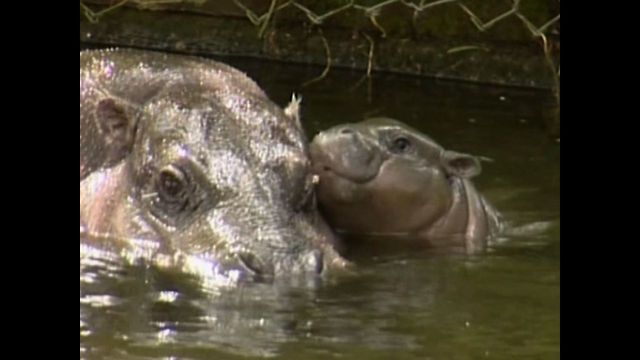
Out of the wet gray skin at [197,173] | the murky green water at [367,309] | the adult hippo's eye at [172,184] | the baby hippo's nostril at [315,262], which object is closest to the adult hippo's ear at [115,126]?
the wet gray skin at [197,173]

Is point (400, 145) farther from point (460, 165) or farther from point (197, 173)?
point (197, 173)

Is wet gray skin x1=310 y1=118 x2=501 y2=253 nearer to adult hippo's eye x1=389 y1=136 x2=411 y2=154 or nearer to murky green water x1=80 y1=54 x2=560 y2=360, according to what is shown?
adult hippo's eye x1=389 y1=136 x2=411 y2=154

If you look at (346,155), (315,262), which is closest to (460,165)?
(346,155)

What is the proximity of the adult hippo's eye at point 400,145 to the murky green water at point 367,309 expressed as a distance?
560 mm

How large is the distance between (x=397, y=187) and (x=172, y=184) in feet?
3.88

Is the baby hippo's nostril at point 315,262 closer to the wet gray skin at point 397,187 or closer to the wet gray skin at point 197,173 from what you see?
the wet gray skin at point 197,173

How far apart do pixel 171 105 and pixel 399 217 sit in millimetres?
1196

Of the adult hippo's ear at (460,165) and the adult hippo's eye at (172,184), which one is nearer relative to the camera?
the adult hippo's eye at (172,184)

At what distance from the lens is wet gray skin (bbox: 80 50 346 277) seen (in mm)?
5941

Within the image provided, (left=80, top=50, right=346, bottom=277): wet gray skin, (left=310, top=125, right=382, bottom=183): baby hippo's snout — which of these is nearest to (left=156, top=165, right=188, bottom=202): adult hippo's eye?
(left=80, top=50, right=346, bottom=277): wet gray skin

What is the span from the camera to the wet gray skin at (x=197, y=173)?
19.5ft

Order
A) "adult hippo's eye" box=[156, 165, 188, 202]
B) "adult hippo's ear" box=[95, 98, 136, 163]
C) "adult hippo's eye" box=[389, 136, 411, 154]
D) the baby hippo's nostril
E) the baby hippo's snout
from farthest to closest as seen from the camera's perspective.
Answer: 1. "adult hippo's eye" box=[389, 136, 411, 154]
2. the baby hippo's snout
3. "adult hippo's ear" box=[95, 98, 136, 163]
4. "adult hippo's eye" box=[156, 165, 188, 202]
5. the baby hippo's nostril
